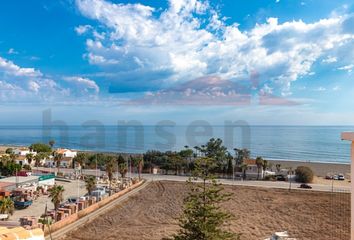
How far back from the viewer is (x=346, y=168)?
5278 centimetres

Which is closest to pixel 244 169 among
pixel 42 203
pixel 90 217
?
pixel 42 203

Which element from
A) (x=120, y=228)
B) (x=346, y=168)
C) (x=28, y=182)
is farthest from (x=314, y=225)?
(x=346, y=168)

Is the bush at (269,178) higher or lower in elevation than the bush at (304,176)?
lower

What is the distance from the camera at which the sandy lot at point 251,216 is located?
1844cm

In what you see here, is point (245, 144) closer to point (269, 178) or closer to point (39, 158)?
point (269, 178)

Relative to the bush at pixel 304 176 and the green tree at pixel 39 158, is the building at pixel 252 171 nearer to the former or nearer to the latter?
the bush at pixel 304 176

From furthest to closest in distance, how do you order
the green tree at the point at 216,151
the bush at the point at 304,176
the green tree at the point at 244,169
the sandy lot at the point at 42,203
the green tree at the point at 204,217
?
the green tree at the point at 216,151 < the green tree at the point at 244,169 < the bush at the point at 304,176 < the sandy lot at the point at 42,203 < the green tree at the point at 204,217

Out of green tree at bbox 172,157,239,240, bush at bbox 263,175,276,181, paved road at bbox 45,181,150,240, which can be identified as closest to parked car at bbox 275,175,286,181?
bush at bbox 263,175,276,181

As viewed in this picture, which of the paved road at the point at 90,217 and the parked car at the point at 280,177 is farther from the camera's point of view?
the parked car at the point at 280,177

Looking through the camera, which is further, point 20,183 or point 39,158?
point 39,158

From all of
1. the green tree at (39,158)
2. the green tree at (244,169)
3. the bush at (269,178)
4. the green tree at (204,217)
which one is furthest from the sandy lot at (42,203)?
the bush at (269,178)

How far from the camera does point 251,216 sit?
73.0 feet

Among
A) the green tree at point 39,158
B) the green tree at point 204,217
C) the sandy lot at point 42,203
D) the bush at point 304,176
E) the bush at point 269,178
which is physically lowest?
the sandy lot at point 42,203

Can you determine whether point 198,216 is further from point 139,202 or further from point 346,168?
point 346,168
